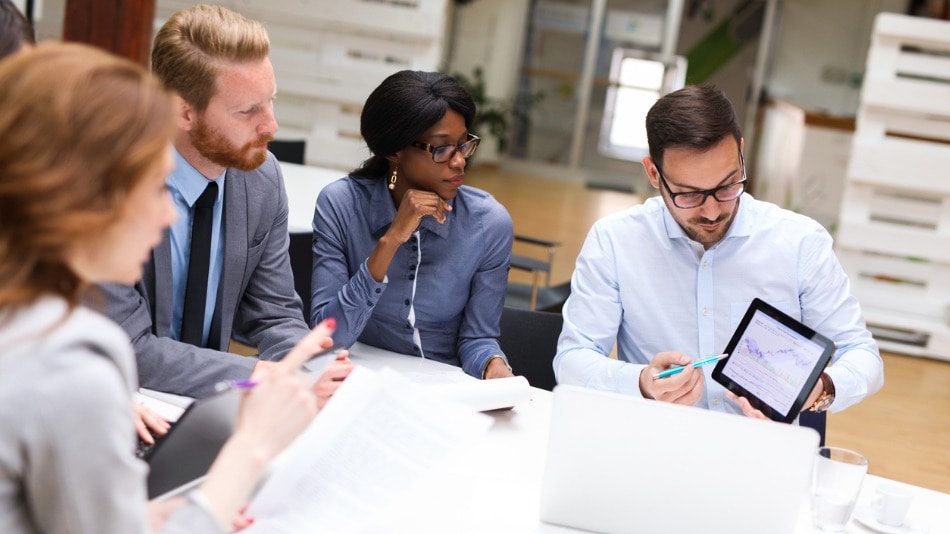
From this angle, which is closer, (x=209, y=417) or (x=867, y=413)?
(x=209, y=417)

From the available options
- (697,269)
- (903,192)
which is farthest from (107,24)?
(903,192)

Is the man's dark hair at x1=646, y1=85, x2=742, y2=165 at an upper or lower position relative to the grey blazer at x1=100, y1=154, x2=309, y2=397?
upper

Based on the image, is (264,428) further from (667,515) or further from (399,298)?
(399,298)

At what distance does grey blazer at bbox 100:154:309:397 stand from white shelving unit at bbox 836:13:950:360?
4384 mm

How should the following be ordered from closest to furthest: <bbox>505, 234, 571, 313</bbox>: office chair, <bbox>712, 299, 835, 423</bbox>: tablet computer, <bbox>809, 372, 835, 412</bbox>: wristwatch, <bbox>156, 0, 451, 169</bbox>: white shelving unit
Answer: <bbox>712, 299, 835, 423</bbox>: tablet computer
<bbox>809, 372, 835, 412</bbox>: wristwatch
<bbox>505, 234, 571, 313</bbox>: office chair
<bbox>156, 0, 451, 169</bbox>: white shelving unit

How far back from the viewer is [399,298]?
258cm

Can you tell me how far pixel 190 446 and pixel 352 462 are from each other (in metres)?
0.24

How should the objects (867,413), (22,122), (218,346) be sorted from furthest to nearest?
1. (867,413)
2. (218,346)
3. (22,122)

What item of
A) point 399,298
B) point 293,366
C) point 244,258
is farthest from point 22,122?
point 399,298

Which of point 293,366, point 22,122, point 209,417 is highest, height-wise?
point 22,122

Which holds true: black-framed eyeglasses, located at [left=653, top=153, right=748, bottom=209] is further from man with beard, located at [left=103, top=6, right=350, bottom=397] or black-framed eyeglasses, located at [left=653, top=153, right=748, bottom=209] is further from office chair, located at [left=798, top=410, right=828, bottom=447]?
man with beard, located at [left=103, top=6, right=350, bottom=397]

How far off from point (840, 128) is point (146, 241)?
8271mm

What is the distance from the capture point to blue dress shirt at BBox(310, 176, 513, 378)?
2.58 metres

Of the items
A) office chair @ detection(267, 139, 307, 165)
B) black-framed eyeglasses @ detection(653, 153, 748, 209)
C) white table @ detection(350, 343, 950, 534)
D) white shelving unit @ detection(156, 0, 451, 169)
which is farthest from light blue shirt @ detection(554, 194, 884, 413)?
white shelving unit @ detection(156, 0, 451, 169)
